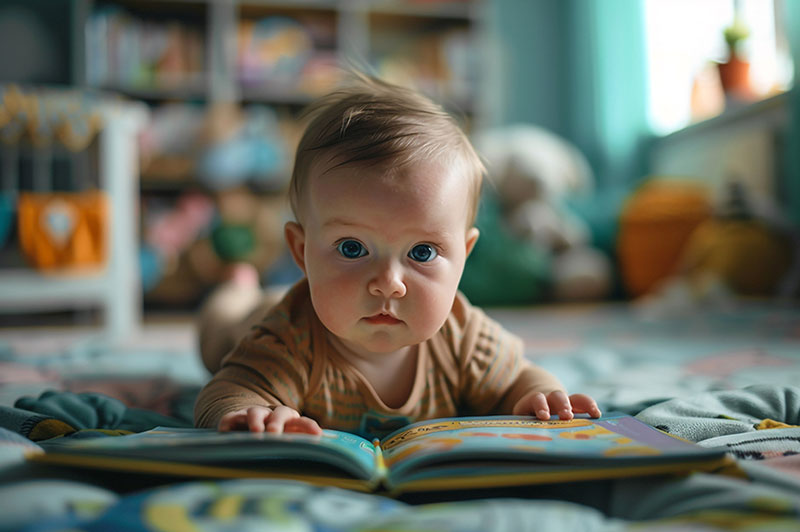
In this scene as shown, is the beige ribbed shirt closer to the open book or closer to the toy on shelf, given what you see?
the open book

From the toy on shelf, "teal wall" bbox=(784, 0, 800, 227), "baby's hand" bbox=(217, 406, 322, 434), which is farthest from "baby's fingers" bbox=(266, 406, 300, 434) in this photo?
"teal wall" bbox=(784, 0, 800, 227)

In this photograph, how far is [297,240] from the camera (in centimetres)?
60

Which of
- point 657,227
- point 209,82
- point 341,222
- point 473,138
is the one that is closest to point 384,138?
point 341,222

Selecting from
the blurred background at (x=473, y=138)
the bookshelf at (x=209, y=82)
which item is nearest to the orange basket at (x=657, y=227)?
the blurred background at (x=473, y=138)

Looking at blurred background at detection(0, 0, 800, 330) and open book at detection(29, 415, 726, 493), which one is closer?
open book at detection(29, 415, 726, 493)

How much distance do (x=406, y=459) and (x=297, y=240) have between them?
10.4 inches

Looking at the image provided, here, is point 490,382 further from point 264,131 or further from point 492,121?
point 492,121

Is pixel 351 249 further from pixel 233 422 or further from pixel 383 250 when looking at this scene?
pixel 233 422

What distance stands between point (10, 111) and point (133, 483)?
1.50 meters

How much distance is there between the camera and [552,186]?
2.47 meters

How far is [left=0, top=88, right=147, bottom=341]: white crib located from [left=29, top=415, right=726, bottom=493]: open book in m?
1.34

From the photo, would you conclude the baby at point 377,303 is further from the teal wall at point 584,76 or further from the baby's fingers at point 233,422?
the teal wall at point 584,76

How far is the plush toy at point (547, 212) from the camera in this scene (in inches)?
93.1

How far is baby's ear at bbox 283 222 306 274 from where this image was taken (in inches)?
23.4
